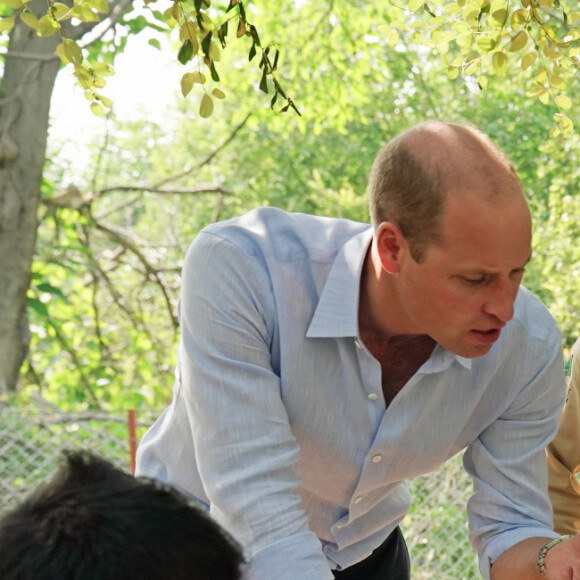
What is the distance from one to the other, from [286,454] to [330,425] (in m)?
0.24

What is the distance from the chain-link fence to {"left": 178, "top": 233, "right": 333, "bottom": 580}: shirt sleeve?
2.82m

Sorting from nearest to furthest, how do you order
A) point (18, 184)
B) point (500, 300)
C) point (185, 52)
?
point (500, 300)
point (185, 52)
point (18, 184)

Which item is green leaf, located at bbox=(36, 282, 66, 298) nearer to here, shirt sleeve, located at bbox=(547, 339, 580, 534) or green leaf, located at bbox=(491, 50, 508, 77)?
shirt sleeve, located at bbox=(547, 339, 580, 534)

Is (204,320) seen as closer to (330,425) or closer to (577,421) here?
(330,425)

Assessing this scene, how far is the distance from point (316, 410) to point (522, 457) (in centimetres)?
45


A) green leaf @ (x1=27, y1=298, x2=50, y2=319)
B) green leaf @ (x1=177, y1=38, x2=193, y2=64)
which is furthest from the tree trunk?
green leaf @ (x1=177, y1=38, x2=193, y2=64)

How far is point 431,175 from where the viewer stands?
1875 mm

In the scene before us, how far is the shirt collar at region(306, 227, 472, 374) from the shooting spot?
197 cm

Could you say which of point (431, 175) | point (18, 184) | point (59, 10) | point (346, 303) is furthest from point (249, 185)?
point (431, 175)

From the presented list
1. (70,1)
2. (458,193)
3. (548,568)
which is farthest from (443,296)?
(70,1)

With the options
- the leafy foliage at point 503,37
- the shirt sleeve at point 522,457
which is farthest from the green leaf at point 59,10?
the shirt sleeve at point 522,457

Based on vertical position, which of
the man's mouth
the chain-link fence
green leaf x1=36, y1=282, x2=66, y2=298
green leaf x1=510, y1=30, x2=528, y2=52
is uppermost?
green leaf x1=510, y1=30, x2=528, y2=52

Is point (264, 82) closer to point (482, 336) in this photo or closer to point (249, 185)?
point (482, 336)

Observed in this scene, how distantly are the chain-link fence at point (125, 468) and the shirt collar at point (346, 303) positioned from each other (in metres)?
2.76
